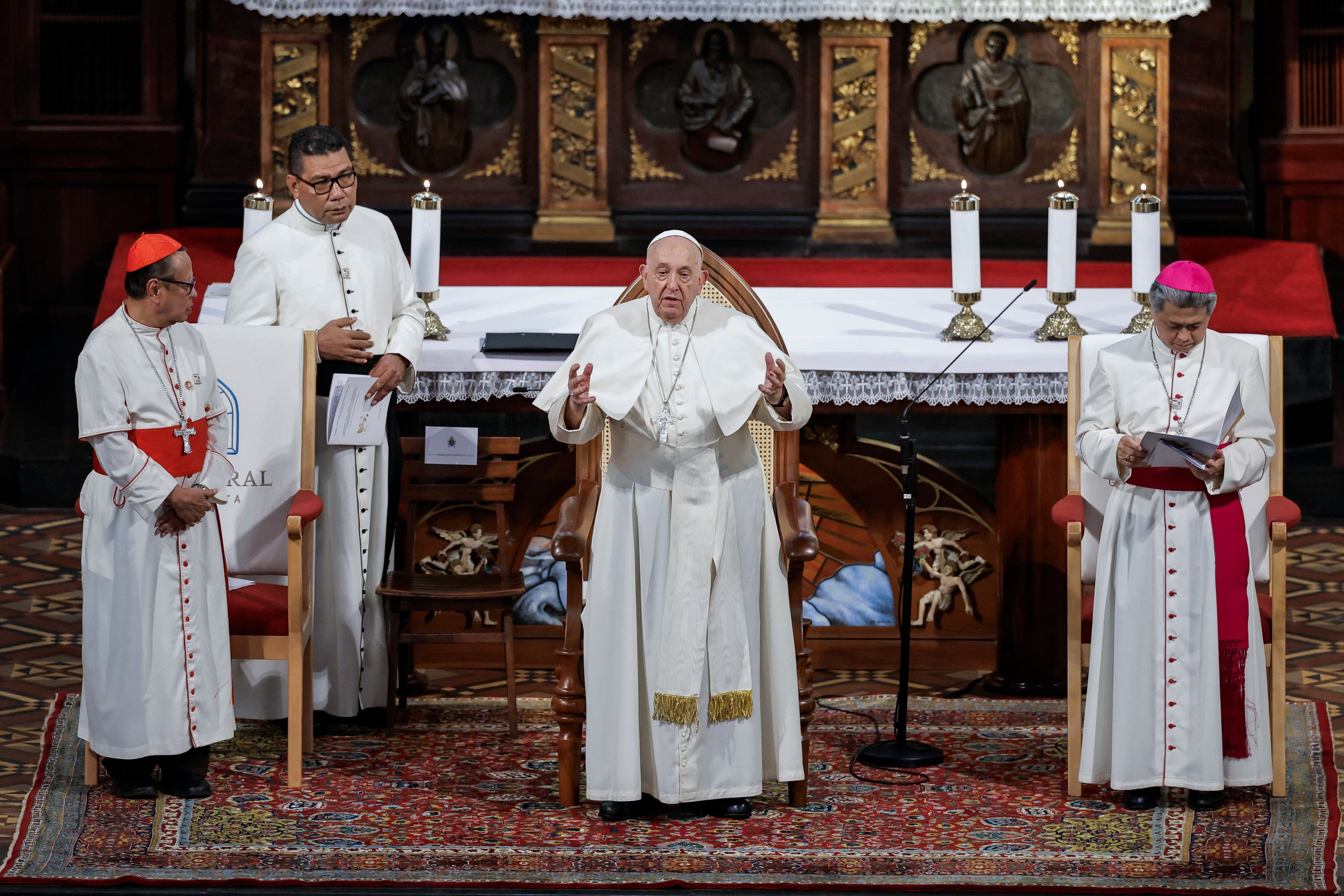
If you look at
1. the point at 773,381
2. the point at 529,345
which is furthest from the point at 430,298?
the point at 773,381

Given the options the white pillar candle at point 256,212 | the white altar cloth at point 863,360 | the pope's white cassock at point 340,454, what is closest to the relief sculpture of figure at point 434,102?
the white altar cloth at point 863,360

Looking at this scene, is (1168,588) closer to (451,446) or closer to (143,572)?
(451,446)

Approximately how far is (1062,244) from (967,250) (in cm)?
31

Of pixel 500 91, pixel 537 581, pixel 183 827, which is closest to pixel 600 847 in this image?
pixel 183 827

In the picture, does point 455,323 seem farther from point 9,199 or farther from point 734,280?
point 9,199

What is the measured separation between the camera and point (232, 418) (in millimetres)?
5383

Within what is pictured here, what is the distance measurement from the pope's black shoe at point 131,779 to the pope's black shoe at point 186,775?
32 millimetres

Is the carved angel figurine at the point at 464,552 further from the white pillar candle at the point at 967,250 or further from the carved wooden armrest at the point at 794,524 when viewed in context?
the white pillar candle at the point at 967,250

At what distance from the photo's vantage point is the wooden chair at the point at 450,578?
5668 millimetres

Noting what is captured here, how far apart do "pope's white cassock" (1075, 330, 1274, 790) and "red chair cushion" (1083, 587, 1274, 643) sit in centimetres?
10

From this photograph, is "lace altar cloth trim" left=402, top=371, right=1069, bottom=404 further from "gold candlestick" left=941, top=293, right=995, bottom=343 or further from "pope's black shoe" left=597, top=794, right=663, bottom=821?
"pope's black shoe" left=597, top=794, right=663, bottom=821

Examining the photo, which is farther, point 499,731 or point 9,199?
point 9,199

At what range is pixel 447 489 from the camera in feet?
19.7

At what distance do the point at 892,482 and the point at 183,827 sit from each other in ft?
8.72
